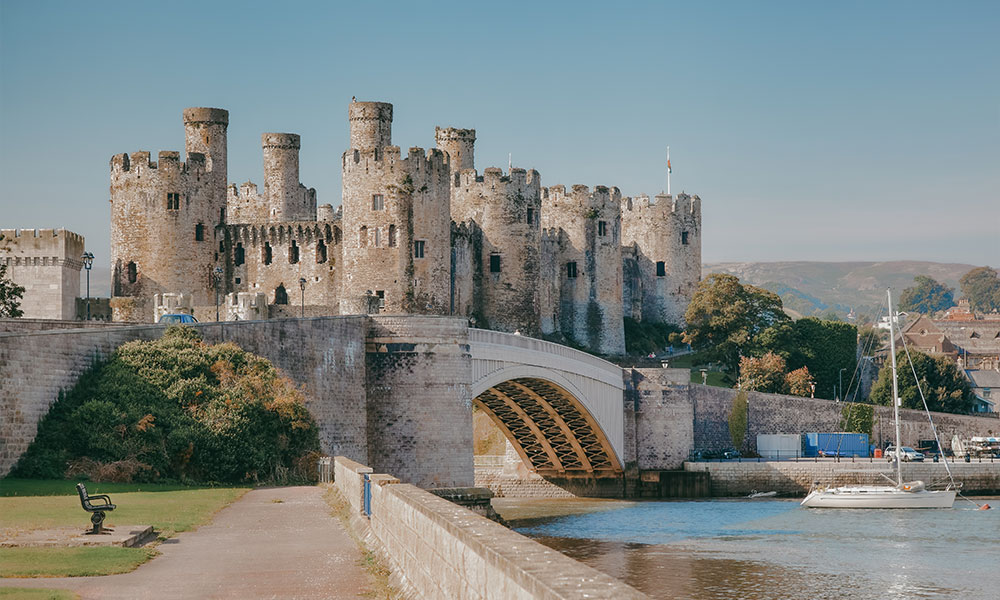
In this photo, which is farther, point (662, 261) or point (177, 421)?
point (662, 261)

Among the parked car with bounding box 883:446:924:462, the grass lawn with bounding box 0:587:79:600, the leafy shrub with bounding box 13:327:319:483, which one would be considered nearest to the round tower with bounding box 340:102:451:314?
the parked car with bounding box 883:446:924:462

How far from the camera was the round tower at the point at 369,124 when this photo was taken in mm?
67000

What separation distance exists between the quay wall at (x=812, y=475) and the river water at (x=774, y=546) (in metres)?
2.20

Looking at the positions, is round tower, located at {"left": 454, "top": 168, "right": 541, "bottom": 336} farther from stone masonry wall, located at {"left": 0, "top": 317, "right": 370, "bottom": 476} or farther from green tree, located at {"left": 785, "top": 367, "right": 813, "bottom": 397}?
stone masonry wall, located at {"left": 0, "top": 317, "right": 370, "bottom": 476}

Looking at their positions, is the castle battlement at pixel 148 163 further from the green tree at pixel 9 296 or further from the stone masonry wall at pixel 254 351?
the stone masonry wall at pixel 254 351

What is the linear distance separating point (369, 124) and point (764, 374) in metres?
24.2

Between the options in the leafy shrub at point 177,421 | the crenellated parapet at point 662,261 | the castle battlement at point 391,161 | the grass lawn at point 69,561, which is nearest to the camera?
the grass lawn at point 69,561

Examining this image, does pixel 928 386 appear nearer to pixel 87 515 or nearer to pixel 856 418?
pixel 856 418

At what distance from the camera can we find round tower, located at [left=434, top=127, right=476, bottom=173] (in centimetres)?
7550

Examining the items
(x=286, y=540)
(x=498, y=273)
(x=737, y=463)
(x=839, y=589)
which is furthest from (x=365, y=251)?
(x=286, y=540)

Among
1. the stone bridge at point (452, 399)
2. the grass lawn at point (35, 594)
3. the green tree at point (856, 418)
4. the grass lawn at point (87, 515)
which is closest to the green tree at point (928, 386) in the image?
the stone bridge at point (452, 399)

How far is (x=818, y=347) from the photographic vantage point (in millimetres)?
83375

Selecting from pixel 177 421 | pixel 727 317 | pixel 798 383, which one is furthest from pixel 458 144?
pixel 177 421

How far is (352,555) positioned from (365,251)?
45811mm
